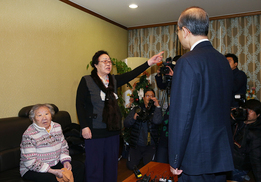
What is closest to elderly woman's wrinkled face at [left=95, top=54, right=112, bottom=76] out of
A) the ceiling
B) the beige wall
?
the beige wall

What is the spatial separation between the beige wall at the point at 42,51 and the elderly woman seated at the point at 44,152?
63 centimetres

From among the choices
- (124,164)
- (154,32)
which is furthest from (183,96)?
(154,32)

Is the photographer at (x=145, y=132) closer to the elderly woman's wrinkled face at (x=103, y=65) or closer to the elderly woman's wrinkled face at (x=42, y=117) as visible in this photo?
the elderly woman's wrinkled face at (x=103, y=65)

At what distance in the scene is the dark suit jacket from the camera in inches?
41.8

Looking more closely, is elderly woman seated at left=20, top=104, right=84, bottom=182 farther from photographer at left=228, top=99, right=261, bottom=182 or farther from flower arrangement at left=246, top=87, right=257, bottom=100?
flower arrangement at left=246, top=87, right=257, bottom=100

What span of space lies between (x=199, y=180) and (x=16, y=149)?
182 centimetres

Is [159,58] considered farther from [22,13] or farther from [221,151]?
[22,13]

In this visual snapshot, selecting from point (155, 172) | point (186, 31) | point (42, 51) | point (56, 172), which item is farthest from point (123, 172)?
point (186, 31)

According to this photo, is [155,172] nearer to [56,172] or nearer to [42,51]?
[56,172]

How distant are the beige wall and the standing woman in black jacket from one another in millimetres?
948

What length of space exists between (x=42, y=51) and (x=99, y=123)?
4.78 feet

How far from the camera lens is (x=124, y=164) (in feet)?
11.3

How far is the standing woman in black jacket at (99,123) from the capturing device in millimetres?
2014

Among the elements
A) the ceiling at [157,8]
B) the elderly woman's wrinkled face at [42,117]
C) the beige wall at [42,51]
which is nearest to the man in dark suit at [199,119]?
the elderly woman's wrinkled face at [42,117]
